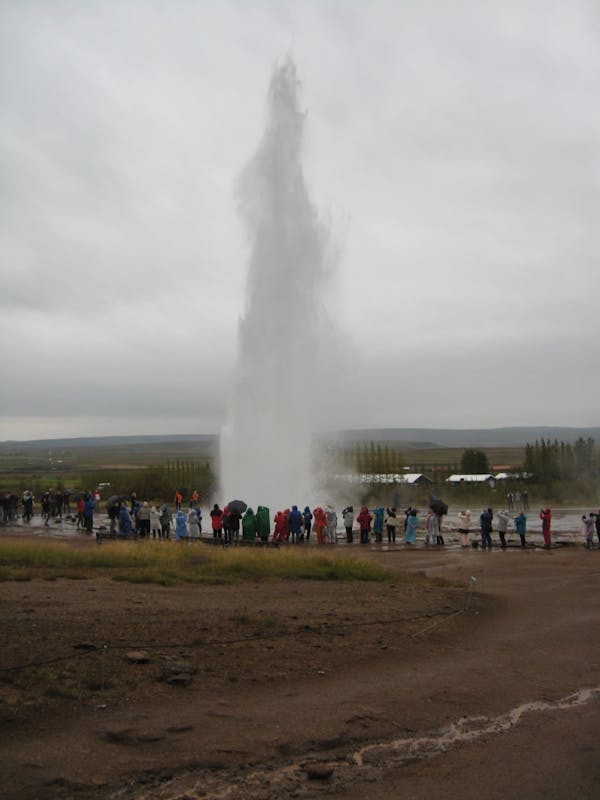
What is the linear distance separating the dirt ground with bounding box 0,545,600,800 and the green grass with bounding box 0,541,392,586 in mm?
1412

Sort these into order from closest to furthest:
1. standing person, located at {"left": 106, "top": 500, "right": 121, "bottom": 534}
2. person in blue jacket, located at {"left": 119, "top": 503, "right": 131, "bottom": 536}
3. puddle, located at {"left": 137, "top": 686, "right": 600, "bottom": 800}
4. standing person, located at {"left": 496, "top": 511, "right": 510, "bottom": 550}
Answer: puddle, located at {"left": 137, "top": 686, "right": 600, "bottom": 800}, standing person, located at {"left": 496, "top": 511, "right": 510, "bottom": 550}, person in blue jacket, located at {"left": 119, "top": 503, "right": 131, "bottom": 536}, standing person, located at {"left": 106, "top": 500, "right": 121, "bottom": 534}

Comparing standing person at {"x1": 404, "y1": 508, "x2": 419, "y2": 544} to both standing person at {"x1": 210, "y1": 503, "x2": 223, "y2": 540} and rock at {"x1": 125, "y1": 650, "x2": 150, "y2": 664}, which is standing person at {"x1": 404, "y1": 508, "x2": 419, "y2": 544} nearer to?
standing person at {"x1": 210, "y1": 503, "x2": 223, "y2": 540}

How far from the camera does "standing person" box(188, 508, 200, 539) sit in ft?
78.2

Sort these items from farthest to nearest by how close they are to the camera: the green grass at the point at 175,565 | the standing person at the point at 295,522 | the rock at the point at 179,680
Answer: the standing person at the point at 295,522 → the green grass at the point at 175,565 → the rock at the point at 179,680

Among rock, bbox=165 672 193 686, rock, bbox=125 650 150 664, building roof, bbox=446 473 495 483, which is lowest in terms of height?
building roof, bbox=446 473 495 483

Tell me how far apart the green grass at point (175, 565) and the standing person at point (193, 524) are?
6114 millimetres

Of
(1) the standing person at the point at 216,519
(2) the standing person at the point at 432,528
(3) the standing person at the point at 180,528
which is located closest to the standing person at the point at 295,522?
(1) the standing person at the point at 216,519

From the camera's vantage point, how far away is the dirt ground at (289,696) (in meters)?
6.07

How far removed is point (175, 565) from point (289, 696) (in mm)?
8196

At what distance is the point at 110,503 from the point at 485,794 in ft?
71.8

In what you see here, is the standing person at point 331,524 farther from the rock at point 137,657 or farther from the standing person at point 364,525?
the rock at point 137,657

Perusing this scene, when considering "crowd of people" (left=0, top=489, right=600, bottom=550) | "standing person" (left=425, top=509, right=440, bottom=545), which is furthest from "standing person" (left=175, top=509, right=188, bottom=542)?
"standing person" (left=425, top=509, right=440, bottom=545)

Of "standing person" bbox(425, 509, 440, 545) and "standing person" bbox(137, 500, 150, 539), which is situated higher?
"standing person" bbox(137, 500, 150, 539)

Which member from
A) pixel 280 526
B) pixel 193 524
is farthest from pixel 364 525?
pixel 193 524
